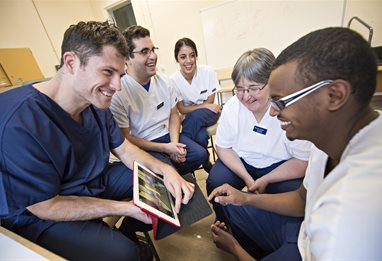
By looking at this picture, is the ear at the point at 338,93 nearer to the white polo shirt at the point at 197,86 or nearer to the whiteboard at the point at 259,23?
the white polo shirt at the point at 197,86

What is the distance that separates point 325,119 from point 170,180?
71 centimetres

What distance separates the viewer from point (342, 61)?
441 mm

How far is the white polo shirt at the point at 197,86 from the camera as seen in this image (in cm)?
195

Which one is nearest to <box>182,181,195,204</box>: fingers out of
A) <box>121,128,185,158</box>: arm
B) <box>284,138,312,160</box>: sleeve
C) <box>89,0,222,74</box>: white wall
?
<box>121,128,185,158</box>: arm

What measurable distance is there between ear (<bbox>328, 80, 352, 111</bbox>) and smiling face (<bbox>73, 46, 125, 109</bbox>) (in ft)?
2.62

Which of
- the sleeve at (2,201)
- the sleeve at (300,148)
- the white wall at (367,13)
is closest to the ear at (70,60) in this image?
the sleeve at (2,201)

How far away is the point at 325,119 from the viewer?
0.49 metres

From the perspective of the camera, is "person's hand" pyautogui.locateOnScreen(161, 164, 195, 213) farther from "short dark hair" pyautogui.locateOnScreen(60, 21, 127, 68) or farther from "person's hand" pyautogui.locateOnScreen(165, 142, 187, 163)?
"short dark hair" pyautogui.locateOnScreen(60, 21, 127, 68)

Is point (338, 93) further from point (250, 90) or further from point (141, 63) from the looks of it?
point (141, 63)

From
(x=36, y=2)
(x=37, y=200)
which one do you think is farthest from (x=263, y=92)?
(x=36, y=2)

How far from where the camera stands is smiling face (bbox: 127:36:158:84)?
1.37 metres

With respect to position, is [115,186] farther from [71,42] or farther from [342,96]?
[342,96]

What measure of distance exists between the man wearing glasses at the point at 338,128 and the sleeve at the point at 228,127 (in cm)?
58

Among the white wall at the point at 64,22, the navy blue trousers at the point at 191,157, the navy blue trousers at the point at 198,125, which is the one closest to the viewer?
the navy blue trousers at the point at 191,157
